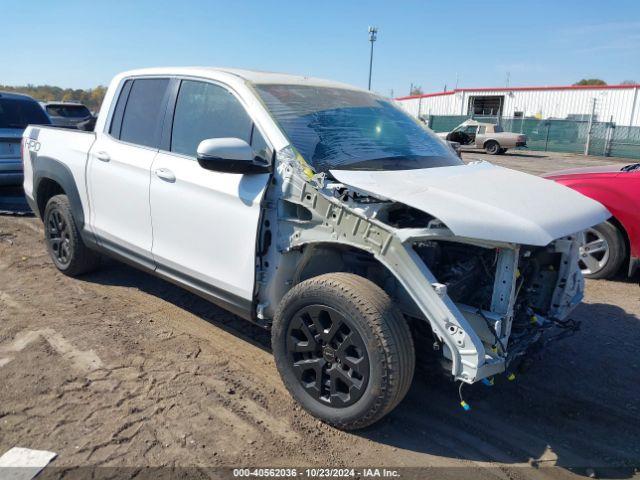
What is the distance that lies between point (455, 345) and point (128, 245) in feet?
9.13

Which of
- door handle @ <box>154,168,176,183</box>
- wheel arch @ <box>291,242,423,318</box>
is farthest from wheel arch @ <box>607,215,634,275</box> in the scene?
door handle @ <box>154,168,176,183</box>

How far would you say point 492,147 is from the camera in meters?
27.2

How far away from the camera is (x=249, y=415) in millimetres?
3109

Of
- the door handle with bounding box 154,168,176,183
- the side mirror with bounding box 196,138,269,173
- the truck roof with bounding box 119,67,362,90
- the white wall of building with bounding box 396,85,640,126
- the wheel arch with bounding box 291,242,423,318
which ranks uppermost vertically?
the white wall of building with bounding box 396,85,640,126

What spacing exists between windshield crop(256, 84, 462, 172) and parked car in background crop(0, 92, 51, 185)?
19.7 feet

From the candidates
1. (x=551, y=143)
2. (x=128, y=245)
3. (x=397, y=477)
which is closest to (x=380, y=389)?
(x=397, y=477)

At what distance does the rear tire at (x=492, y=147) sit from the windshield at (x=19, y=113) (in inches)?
895

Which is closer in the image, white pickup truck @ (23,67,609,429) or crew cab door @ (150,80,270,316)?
white pickup truck @ (23,67,609,429)

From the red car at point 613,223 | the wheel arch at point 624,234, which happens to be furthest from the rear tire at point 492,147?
the wheel arch at point 624,234

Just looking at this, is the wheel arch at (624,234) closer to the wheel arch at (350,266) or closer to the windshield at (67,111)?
the wheel arch at (350,266)

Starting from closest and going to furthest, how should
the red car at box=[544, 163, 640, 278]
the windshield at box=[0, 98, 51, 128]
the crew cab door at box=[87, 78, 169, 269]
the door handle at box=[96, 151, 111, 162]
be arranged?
the crew cab door at box=[87, 78, 169, 269], the door handle at box=[96, 151, 111, 162], the red car at box=[544, 163, 640, 278], the windshield at box=[0, 98, 51, 128]

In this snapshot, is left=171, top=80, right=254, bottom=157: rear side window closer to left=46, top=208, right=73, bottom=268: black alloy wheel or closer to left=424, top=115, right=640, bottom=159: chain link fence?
left=46, top=208, right=73, bottom=268: black alloy wheel

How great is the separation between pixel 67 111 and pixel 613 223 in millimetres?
15230

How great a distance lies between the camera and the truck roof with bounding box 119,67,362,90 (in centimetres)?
370
